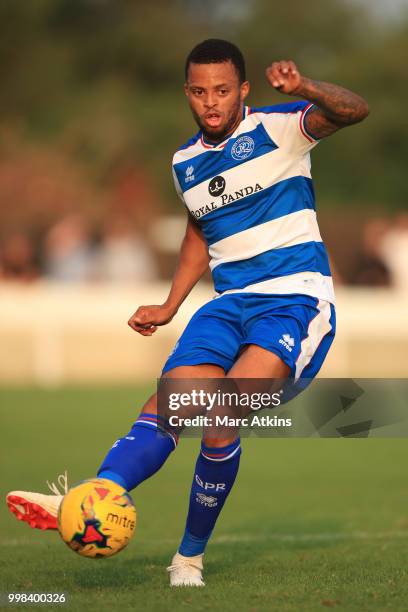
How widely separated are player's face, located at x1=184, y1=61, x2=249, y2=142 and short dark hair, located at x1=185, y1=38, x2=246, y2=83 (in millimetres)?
25

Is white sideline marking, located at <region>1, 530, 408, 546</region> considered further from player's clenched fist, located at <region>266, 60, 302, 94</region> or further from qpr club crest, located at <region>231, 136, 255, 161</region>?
player's clenched fist, located at <region>266, 60, 302, 94</region>

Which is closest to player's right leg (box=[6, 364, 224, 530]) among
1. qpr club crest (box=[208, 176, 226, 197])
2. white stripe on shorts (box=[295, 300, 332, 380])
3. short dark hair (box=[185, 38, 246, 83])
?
white stripe on shorts (box=[295, 300, 332, 380])

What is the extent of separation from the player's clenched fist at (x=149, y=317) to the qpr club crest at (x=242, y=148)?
0.90 meters

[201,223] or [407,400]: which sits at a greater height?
[201,223]

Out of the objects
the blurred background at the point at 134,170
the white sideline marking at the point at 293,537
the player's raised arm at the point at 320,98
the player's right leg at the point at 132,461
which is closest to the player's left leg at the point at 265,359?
the player's right leg at the point at 132,461

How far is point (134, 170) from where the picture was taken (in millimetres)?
38375

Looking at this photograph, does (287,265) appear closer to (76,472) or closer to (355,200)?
(76,472)

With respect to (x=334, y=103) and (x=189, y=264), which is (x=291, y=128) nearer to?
(x=334, y=103)

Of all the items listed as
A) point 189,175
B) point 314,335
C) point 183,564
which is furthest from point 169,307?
point 183,564

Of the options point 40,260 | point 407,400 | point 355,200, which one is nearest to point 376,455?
point 407,400

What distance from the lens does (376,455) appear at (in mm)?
12477

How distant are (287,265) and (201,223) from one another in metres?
0.55

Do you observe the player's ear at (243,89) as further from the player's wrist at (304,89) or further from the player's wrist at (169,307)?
the player's wrist at (169,307)

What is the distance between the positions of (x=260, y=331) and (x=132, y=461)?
871mm
